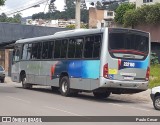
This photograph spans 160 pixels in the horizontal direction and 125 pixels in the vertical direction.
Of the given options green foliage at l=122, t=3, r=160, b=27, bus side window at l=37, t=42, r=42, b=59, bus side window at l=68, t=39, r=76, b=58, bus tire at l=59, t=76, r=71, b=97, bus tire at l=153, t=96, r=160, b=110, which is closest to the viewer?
bus tire at l=153, t=96, r=160, b=110

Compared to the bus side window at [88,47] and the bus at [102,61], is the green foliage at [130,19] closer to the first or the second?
the bus at [102,61]

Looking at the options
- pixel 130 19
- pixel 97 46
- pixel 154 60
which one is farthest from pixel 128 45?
pixel 130 19

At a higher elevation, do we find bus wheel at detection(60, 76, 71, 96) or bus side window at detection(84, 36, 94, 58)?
bus side window at detection(84, 36, 94, 58)

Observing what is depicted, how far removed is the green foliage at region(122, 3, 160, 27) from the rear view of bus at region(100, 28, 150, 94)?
38.6 metres

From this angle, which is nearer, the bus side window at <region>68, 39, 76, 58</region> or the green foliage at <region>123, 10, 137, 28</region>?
the bus side window at <region>68, 39, 76, 58</region>

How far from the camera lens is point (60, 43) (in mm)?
23609

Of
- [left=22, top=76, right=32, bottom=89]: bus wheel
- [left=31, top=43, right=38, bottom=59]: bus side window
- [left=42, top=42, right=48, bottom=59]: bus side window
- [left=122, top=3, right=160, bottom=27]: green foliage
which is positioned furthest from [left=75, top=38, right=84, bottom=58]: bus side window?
[left=122, top=3, right=160, bottom=27]: green foliage

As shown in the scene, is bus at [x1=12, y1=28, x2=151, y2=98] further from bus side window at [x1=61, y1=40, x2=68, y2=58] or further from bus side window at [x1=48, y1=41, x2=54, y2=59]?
bus side window at [x1=48, y1=41, x2=54, y2=59]

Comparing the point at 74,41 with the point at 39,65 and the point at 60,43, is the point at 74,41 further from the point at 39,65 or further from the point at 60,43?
the point at 39,65

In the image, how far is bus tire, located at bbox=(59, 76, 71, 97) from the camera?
22.5 metres

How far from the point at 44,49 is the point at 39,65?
108 centimetres

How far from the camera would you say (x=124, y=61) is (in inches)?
780

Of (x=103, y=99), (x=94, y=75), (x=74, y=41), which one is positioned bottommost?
(x=103, y=99)

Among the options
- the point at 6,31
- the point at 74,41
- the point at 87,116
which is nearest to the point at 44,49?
the point at 74,41
